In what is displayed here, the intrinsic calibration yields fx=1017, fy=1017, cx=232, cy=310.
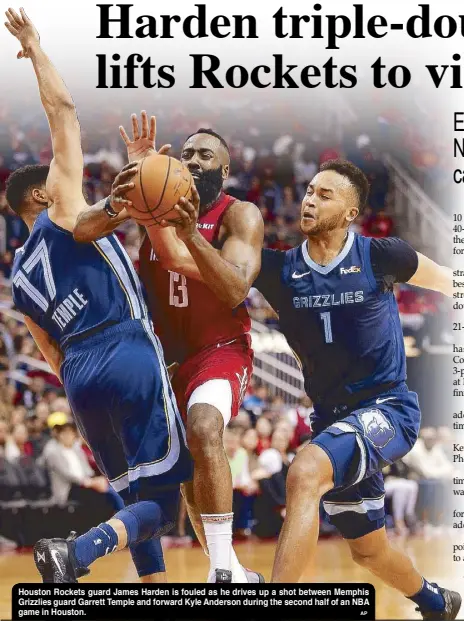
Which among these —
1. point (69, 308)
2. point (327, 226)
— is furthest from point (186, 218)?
point (327, 226)

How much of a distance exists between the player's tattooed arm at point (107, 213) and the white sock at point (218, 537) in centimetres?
171

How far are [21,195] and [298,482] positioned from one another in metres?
2.48

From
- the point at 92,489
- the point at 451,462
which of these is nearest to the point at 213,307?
the point at 451,462

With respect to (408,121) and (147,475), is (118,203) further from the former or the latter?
(408,121)

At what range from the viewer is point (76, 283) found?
19.4 ft

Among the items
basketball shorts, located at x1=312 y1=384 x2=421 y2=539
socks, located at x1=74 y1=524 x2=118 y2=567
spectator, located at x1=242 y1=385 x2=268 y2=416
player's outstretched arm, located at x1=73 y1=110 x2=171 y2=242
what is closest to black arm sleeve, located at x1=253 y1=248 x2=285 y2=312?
basketball shorts, located at x1=312 y1=384 x2=421 y2=539

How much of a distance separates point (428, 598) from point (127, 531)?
A: 2.18 m

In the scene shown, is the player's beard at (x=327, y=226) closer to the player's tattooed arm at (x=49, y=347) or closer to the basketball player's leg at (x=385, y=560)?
the player's tattooed arm at (x=49, y=347)

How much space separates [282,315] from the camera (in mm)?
6402

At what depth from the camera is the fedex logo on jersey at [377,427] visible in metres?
5.86

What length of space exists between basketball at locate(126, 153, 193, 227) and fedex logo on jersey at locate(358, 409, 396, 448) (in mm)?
1643

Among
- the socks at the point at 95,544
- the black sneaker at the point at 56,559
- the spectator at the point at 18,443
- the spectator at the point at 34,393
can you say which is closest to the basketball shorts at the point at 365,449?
the socks at the point at 95,544

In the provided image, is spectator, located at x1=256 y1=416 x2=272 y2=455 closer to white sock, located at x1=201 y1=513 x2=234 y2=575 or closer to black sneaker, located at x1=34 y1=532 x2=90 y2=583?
white sock, located at x1=201 y1=513 x2=234 y2=575

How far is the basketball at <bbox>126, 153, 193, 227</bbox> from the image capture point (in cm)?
537
